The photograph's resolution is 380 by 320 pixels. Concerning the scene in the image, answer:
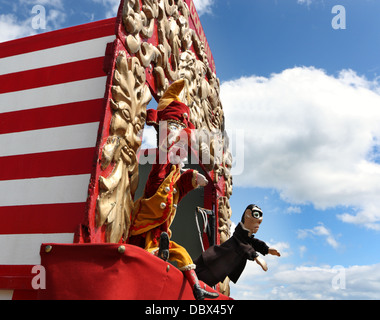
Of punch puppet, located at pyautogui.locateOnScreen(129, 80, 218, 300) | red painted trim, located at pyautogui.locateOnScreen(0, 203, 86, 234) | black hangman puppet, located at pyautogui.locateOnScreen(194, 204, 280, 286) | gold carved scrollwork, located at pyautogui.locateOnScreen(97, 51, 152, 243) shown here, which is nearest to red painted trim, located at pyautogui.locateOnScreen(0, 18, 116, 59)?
gold carved scrollwork, located at pyautogui.locateOnScreen(97, 51, 152, 243)

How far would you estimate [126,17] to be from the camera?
2.07 m

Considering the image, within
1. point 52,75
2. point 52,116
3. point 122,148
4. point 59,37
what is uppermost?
point 59,37

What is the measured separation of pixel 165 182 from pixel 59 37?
4.84 ft

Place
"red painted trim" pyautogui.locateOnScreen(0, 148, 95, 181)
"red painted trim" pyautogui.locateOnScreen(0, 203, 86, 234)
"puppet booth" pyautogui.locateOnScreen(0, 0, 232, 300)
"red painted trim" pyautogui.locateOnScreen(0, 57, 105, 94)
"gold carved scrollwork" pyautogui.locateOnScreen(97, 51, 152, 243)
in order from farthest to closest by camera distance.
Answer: "red painted trim" pyautogui.locateOnScreen(0, 57, 105, 94), "red painted trim" pyautogui.locateOnScreen(0, 148, 95, 181), "red painted trim" pyautogui.locateOnScreen(0, 203, 86, 234), "gold carved scrollwork" pyautogui.locateOnScreen(97, 51, 152, 243), "puppet booth" pyautogui.locateOnScreen(0, 0, 232, 300)

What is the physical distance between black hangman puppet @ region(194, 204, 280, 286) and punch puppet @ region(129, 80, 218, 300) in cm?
54

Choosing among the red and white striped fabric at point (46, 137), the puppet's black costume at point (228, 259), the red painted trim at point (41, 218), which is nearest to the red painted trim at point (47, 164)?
the red and white striped fabric at point (46, 137)

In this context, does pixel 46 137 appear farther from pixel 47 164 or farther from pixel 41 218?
pixel 41 218

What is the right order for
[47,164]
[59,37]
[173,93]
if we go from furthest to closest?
[59,37]
[173,93]
[47,164]

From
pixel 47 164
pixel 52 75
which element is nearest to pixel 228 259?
pixel 47 164

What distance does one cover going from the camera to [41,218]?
6.59 ft

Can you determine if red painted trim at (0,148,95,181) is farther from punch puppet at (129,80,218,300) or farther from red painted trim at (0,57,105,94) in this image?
red painted trim at (0,57,105,94)

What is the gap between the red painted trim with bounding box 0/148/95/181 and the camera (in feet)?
6.68
